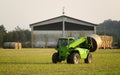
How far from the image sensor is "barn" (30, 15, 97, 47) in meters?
83.9

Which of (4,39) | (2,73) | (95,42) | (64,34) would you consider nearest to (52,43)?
(64,34)

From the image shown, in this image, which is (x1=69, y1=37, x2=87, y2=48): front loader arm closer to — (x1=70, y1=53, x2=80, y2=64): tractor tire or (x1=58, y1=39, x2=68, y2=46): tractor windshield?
(x1=58, y1=39, x2=68, y2=46): tractor windshield

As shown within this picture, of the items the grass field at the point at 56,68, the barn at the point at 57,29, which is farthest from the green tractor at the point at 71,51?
the barn at the point at 57,29

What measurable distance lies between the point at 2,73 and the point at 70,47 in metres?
9.37

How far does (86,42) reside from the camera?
2767 cm

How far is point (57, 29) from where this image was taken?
86062 millimetres

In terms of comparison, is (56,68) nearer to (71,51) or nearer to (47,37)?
(71,51)

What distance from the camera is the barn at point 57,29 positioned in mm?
83938

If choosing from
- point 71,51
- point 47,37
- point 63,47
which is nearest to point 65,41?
point 63,47

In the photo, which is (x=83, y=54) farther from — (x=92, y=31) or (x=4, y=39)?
(x=4, y=39)

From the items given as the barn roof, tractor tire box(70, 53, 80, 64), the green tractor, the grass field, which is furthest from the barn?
tractor tire box(70, 53, 80, 64)

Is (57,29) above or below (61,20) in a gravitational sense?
below

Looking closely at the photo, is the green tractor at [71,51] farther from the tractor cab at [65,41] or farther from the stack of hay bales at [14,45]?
the stack of hay bales at [14,45]

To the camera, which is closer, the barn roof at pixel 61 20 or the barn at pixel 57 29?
→ the barn roof at pixel 61 20
